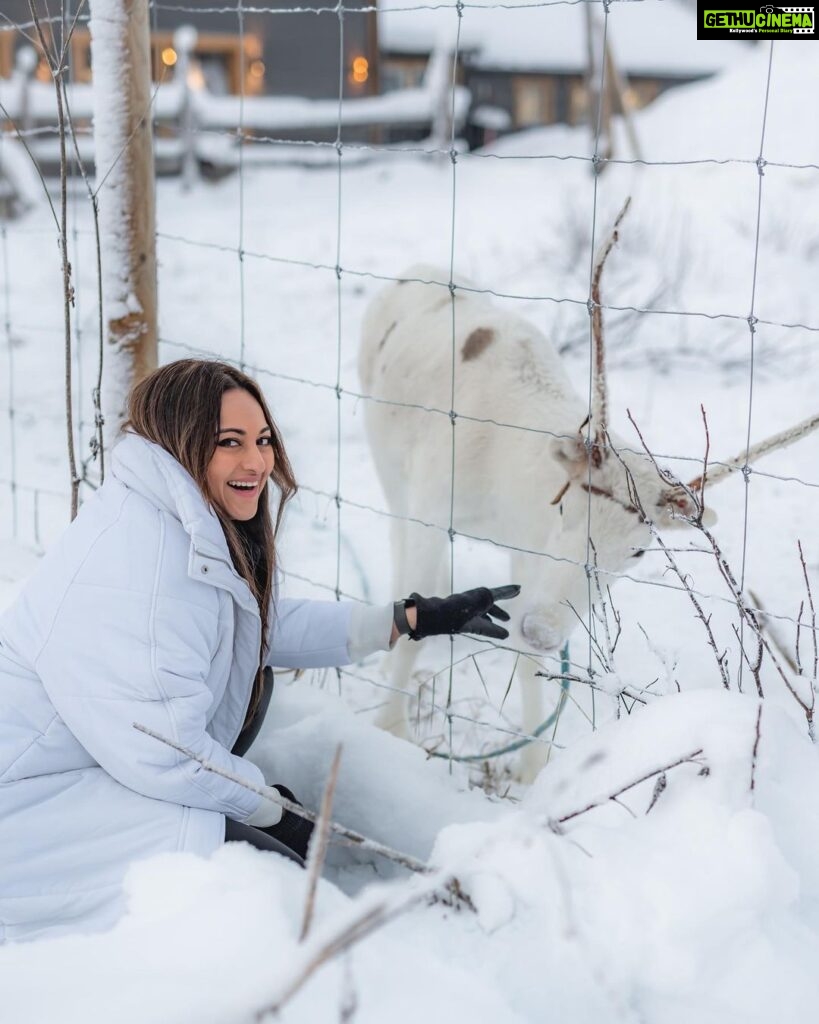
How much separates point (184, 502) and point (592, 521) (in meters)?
1.24

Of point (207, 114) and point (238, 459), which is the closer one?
point (238, 459)

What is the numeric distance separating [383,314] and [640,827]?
3007 mm

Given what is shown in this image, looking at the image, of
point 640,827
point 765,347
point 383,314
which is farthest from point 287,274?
point 640,827

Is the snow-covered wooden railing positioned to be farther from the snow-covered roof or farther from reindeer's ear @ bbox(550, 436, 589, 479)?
reindeer's ear @ bbox(550, 436, 589, 479)

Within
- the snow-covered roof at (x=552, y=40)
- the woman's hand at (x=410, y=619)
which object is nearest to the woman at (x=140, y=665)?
the woman's hand at (x=410, y=619)

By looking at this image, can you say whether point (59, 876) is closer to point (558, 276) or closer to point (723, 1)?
point (723, 1)

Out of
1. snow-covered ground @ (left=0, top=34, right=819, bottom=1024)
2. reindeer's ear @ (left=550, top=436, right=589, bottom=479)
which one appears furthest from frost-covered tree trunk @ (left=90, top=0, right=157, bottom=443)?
reindeer's ear @ (left=550, top=436, right=589, bottom=479)

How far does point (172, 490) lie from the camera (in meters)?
2.12

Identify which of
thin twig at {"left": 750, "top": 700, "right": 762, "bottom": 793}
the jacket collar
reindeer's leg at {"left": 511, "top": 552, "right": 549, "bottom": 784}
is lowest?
reindeer's leg at {"left": 511, "top": 552, "right": 549, "bottom": 784}

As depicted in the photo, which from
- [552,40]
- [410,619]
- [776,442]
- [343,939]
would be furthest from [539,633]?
[552,40]

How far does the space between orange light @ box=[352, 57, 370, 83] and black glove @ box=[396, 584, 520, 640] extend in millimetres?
17439

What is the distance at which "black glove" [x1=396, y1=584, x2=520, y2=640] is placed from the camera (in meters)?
2.57

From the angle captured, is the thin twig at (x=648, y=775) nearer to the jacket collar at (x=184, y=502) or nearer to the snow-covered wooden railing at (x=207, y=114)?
the jacket collar at (x=184, y=502)

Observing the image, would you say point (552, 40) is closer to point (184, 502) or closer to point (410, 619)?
point (410, 619)
